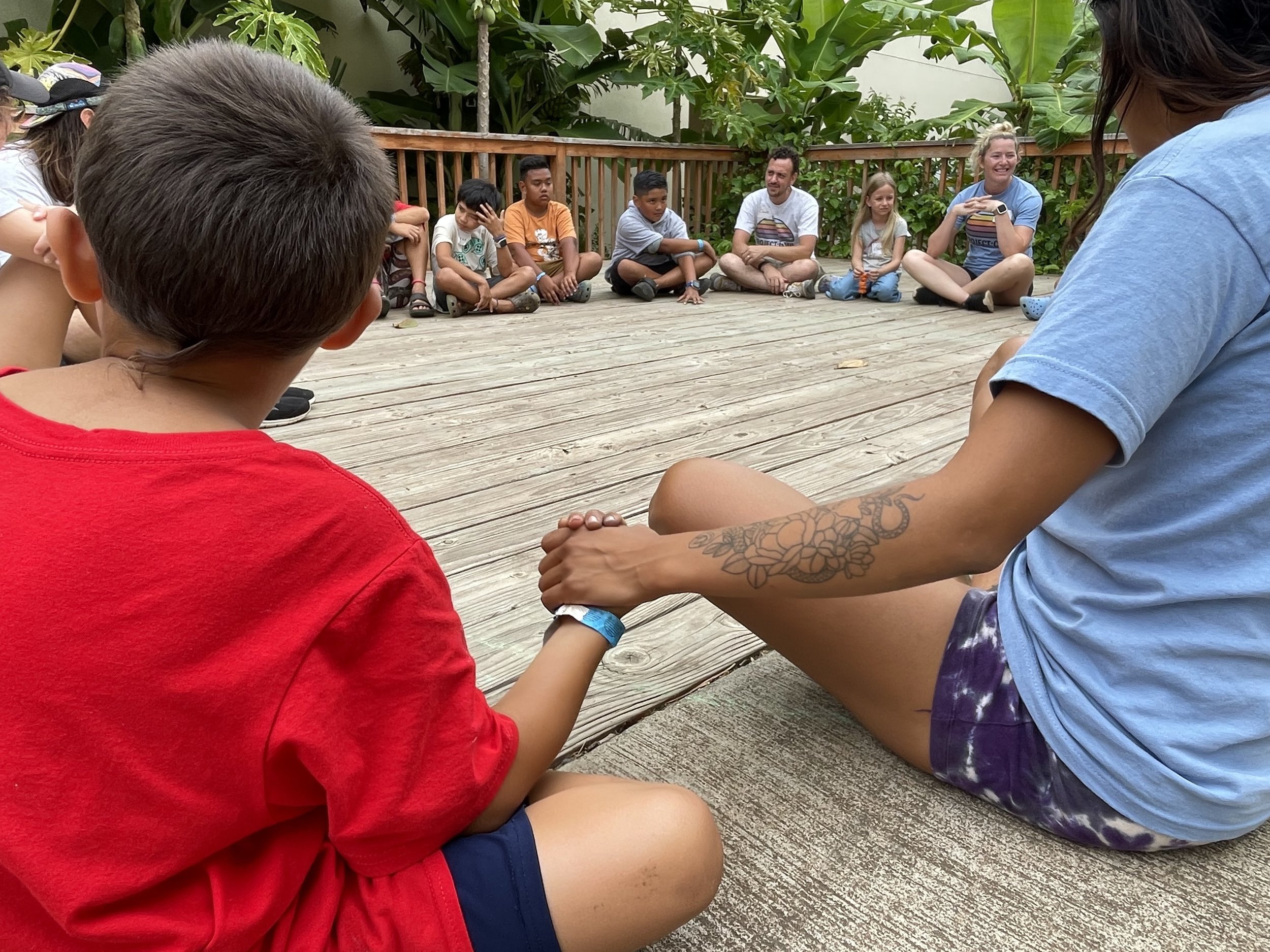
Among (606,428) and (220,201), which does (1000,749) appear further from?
(606,428)

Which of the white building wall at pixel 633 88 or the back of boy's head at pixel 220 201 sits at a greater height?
the white building wall at pixel 633 88

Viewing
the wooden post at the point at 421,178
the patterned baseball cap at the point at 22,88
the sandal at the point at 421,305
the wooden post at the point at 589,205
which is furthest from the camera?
the wooden post at the point at 589,205

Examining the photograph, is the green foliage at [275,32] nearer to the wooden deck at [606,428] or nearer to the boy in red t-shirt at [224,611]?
the wooden deck at [606,428]

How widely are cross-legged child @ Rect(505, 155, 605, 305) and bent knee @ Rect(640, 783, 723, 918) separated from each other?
5.61 metres

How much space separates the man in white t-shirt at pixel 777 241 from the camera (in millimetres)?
7188

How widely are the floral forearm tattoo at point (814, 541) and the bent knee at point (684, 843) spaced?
0.88 ft

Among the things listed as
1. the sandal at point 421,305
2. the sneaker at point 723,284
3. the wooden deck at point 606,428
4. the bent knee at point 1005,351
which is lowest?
the sneaker at point 723,284

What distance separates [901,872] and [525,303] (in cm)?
521

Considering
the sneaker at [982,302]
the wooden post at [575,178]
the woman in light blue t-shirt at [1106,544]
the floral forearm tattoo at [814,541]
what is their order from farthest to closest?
the wooden post at [575,178], the sneaker at [982,302], the floral forearm tattoo at [814,541], the woman in light blue t-shirt at [1106,544]

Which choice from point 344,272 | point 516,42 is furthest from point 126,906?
point 516,42

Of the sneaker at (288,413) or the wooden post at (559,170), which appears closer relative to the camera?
the sneaker at (288,413)

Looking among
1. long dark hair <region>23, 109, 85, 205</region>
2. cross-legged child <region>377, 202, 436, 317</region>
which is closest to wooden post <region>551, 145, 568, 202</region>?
cross-legged child <region>377, 202, 436, 317</region>

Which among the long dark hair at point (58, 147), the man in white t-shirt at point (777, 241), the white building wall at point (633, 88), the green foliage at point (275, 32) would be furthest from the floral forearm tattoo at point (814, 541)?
the white building wall at point (633, 88)

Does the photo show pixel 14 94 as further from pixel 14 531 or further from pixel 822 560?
pixel 822 560
